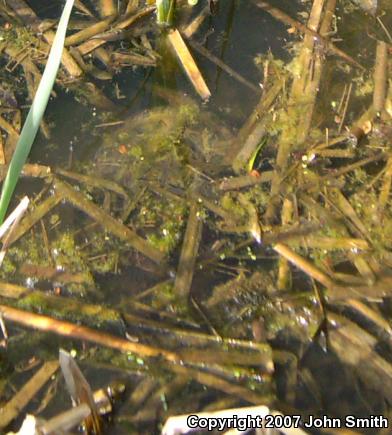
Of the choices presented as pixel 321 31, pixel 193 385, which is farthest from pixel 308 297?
pixel 321 31

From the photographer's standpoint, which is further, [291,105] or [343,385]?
[291,105]

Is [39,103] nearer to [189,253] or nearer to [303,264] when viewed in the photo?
[189,253]

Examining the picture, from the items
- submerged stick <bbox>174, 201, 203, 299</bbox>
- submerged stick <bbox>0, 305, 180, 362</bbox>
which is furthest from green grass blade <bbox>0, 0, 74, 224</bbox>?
submerged stick <bbox>174, 201, 203, 299</bbox>

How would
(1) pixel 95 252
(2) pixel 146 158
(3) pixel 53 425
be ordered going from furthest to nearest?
(2) pixel 146 158 < (1) pixel 95 252 < (3) pixel 53 425

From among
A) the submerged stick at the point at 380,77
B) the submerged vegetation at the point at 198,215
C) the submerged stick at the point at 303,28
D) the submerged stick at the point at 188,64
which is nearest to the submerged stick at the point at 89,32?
the submerged vegetation at the point at 198,215

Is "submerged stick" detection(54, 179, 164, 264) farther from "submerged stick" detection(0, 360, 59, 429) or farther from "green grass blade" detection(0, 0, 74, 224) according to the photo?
"green grass blade" detection(0, 0, 74, 224)

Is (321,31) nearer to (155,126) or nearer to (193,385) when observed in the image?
(155,126)

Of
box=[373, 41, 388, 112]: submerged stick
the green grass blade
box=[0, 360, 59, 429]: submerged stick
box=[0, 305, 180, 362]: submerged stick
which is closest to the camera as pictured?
the green grass blade

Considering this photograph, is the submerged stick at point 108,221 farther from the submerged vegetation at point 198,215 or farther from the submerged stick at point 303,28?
the submerged stick at point 303,28

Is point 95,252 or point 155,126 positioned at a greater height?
point 155,126
